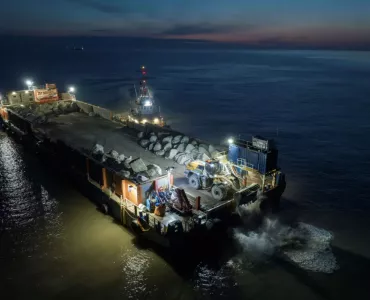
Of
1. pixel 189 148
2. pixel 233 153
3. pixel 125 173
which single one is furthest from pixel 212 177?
pixel 189 148

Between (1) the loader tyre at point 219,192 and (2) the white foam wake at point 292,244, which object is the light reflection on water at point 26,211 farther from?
(2) the white foam wake at point 292,244

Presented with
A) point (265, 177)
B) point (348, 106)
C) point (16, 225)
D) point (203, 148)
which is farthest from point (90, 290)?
point (348, 106)

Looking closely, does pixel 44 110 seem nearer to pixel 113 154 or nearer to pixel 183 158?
pixel 113 154

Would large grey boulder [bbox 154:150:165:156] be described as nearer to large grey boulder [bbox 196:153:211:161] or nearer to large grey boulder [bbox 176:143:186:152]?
large grey boulder [bbox 176:143:186:152]

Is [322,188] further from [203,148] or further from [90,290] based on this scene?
[90,290]

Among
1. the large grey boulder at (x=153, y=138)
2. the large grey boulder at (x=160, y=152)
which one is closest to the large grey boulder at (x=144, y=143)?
the large grey boulder at (x=153, y=138)

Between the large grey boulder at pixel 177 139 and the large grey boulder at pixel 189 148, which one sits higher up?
the large grey boulder at pixel 177 139
